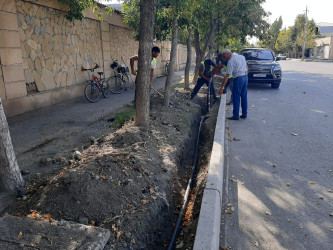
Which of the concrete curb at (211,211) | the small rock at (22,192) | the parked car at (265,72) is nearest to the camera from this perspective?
the concrete curb at (211,211)

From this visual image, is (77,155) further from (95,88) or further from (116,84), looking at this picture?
(116,84)

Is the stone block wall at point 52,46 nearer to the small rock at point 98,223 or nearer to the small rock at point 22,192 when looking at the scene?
the small rock at point 22,192

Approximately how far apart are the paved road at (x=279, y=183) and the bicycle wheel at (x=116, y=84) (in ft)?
20.8

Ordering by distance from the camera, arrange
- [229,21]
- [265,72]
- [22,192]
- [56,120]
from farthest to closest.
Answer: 1. [229,21]
2. [265,72]
3. [56,120]
4. [22,192]

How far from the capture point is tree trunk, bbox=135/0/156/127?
5.23 metres

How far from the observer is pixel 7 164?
3598 millimetres

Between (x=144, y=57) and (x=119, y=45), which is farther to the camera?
(x=119, y=45)

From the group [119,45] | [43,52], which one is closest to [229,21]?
[119,45]

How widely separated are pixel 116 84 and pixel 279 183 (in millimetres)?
10138

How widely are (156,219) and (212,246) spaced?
37.0 inches

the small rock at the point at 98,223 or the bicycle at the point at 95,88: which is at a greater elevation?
the bicycle at the point at 95,88

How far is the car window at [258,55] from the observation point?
14914 mm

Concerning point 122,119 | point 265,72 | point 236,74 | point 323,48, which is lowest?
point 122,119

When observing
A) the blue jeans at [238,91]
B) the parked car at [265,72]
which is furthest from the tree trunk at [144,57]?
the parked car at [265,72]
